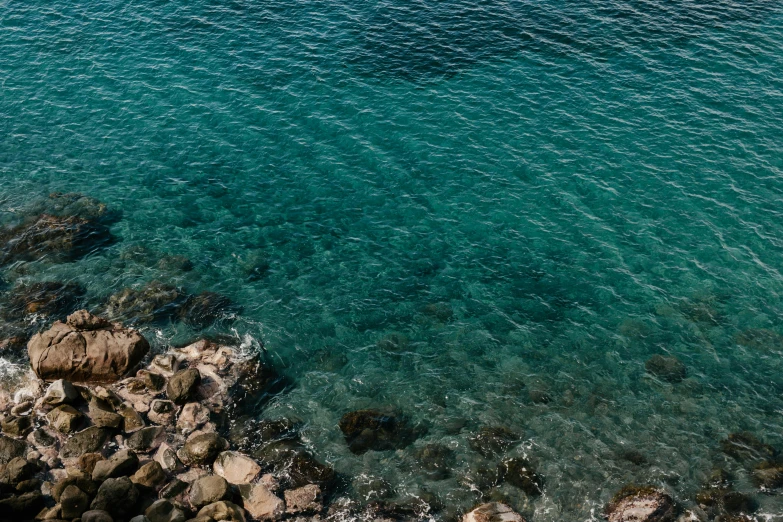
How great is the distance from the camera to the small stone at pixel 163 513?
107 ft

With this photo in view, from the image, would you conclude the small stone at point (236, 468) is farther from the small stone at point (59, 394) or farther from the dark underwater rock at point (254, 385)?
the small stone at point (59, 394)

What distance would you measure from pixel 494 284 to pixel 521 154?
17875mm

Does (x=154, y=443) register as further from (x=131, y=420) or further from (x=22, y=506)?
(x=22, y=506)

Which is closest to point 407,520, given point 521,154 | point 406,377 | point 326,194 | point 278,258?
point 406,377

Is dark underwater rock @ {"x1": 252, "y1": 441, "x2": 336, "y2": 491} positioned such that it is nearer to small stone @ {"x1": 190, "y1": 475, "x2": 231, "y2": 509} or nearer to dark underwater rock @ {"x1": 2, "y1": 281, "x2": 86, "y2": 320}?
small stone @ {"x1": 190, "y1": 475, "x2": 231, "y2": 509}

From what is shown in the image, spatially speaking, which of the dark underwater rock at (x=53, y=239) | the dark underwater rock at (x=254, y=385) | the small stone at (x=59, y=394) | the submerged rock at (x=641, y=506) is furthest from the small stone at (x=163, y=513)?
the dark underwater rock at (x=53, y=239)

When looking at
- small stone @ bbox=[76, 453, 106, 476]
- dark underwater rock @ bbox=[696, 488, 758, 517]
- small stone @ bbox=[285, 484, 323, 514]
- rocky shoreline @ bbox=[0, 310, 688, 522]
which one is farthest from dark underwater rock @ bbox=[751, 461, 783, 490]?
small stone @ bbox=[76, 453, 106, 476]

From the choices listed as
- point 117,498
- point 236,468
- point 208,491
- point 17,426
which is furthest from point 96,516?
point 17,426

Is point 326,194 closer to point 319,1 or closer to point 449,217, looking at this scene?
point 449,217

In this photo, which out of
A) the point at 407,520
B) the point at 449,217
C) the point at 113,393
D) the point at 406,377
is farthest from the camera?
the point at 449,217

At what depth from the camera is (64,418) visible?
38.1m

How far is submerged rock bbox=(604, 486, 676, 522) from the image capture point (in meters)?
34.5

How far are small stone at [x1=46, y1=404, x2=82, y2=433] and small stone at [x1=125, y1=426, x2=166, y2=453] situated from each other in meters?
3.58

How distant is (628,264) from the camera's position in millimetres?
51312
